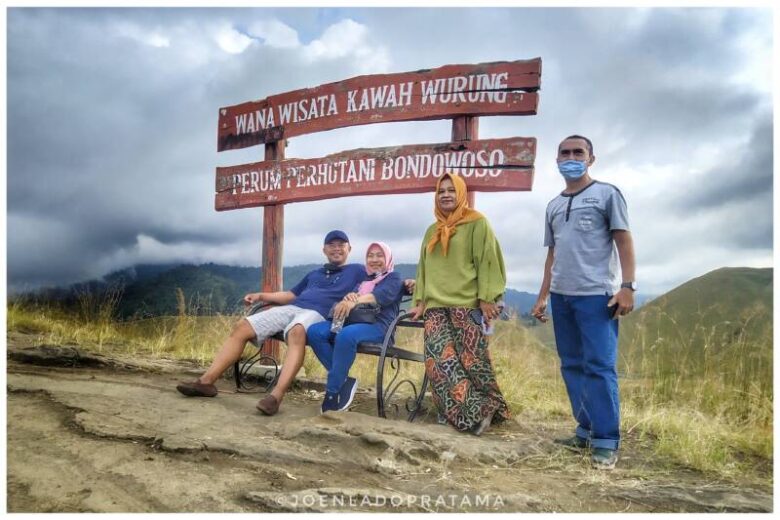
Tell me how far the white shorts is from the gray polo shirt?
190 centimetres

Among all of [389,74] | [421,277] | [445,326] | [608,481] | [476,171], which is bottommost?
[608,481]

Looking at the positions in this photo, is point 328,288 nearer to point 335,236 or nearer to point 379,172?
point 335,236

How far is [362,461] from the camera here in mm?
3375

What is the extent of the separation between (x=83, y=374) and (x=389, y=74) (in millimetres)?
3971

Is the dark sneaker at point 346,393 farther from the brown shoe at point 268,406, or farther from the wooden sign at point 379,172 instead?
the wooden sign at point 379,172

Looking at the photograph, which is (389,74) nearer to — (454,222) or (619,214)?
(454,222)

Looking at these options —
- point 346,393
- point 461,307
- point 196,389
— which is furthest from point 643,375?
point 196,389

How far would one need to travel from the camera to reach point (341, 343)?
14.0 feet

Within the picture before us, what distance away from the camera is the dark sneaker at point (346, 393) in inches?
171

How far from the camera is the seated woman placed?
14.0 ft

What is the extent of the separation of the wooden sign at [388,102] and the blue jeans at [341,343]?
7.62 feet

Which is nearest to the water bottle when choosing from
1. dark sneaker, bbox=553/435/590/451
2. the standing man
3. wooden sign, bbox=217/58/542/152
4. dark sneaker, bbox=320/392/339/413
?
dark sneaker, bbox=320/392/339/413

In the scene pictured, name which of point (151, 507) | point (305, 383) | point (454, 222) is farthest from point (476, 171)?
→ point (151, 507)

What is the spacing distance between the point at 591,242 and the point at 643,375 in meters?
2.56
